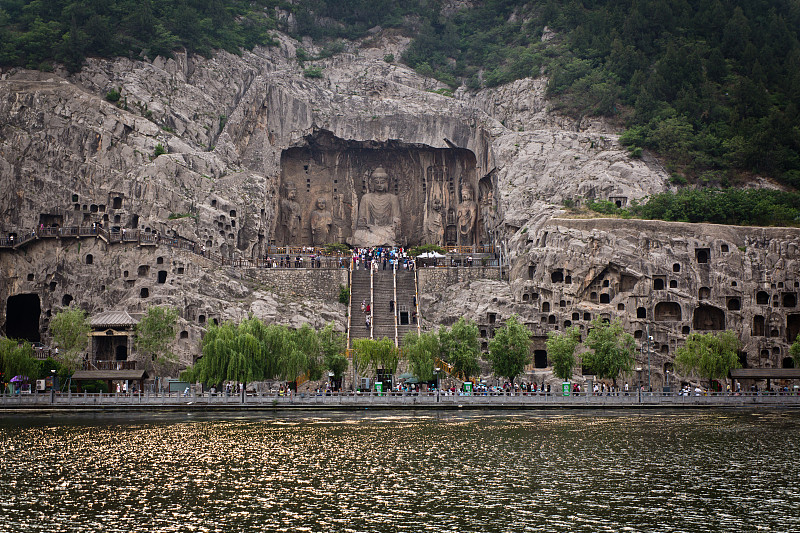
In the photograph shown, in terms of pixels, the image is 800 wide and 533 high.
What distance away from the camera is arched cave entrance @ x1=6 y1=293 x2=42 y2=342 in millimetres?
82188

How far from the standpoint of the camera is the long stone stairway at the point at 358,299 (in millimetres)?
75312

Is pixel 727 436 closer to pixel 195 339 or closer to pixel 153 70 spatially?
pixel 195 339

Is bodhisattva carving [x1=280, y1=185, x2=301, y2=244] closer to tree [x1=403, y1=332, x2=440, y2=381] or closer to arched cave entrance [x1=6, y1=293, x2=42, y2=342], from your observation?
arched cave entrance [x1=6, y1=293, x2=42, y2=342]

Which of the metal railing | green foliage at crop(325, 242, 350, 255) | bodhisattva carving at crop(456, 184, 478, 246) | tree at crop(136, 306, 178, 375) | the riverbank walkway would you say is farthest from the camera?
bodhisattva carving at crop(456, 184, 478, 246)

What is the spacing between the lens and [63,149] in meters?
86.4

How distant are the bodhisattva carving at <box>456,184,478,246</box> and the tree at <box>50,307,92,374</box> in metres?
46.7

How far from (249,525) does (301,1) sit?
10277 centimetres

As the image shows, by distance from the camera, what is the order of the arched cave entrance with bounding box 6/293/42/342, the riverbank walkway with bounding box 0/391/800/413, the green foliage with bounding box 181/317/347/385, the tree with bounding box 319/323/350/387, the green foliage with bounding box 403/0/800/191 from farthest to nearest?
1. the green foliage with bounding box 403/0/800/191
2. the arched cave entrance with bounding box 6/293/42/342
3. the tree with bounding box 319/323/350/387
4. the green foliage with bounding box 181/317/347/385
5. the riverbank walkway with bounding box 0/391/800/413

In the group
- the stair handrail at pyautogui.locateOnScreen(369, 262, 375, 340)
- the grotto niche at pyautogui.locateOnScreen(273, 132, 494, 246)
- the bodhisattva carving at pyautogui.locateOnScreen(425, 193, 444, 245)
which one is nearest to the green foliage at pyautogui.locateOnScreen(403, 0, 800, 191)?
the grotto niche at pyautogui.locateOnScreen(273, 132, 494, 246)

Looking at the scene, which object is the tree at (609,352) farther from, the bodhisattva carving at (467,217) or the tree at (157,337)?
the bodhisattva carving at (467,217)

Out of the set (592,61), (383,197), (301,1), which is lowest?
(383,197)

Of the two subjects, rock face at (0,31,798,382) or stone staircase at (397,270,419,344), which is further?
rock face at (0,31,798,382)

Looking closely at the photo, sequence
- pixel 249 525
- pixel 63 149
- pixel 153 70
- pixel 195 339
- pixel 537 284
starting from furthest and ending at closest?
1. pixel 153 70
2. pixel 63 149
3. pixel 537 284
4. pixel 195 339
5. pixel 249 525

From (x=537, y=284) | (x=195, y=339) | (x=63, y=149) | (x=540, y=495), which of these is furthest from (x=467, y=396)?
(x=63, y=149)
